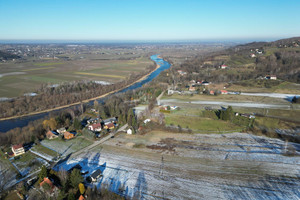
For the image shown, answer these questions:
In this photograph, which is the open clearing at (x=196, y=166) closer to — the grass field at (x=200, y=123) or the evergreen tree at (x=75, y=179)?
the grass field at (x=200, y=123)

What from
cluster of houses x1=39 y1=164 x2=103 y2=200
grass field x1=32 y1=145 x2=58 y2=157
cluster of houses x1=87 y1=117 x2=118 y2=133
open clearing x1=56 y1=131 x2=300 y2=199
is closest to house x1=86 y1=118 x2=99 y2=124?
cluster of houses x1=87 y1=117 x2=118 y2=133

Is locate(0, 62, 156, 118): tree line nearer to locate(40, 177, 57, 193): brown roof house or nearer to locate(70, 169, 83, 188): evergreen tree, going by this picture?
locate(40, 177, 57, 193): brown roof house

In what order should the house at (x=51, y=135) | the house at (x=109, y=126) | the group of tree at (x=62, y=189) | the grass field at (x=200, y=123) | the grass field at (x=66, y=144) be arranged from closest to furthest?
the group of tree at (x=62, y=189) < the grass field at (x=66, y=144) < the house at (x=51, y=135) < the grass field at (x=200, y=123) < the house at (x=109, y=126)

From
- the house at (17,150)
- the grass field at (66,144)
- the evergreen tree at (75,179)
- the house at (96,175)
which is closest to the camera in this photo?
the evergreen tree at (75,179)

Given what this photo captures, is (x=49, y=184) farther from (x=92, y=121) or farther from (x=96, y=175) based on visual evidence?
(x=92, y=121)

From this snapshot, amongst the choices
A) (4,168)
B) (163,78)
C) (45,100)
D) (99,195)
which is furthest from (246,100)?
(45,100)

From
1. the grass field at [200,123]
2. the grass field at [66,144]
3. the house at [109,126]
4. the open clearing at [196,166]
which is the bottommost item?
the grass field at [66,144]

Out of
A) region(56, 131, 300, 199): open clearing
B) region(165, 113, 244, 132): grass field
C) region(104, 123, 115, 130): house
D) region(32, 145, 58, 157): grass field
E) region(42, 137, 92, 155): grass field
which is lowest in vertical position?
region(32, 145, 58, 157): grass field

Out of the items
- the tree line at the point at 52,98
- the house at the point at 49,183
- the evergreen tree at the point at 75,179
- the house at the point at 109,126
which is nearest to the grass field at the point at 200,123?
the house at the point at 109,126

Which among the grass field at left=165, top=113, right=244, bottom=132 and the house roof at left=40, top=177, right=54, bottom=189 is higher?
the grass field at left=165, top=113, right=244, bottom=132
